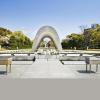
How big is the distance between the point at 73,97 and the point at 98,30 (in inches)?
2535

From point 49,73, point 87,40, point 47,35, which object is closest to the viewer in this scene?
point 49,73

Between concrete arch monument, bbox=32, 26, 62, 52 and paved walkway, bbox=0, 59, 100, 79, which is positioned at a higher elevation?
concrete arch monument, bbox=32, 26, 62, 52

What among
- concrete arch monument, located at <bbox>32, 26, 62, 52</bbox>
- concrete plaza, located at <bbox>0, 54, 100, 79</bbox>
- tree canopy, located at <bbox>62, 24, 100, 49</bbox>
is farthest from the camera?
tree canopy, located at <bbox>62, 24, 100, 49</bbox>

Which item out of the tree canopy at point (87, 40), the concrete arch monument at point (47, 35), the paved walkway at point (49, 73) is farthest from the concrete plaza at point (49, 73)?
the tree canopy at point (87, 40)

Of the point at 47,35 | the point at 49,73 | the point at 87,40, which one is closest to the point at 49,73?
the point at 49,73

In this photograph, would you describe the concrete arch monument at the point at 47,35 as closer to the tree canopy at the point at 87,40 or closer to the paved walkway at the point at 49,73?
the tree canopy at the point at 87,40

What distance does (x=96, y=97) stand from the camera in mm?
7523

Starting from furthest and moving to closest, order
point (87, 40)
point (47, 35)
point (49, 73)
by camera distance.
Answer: point (87, 40) < point (47, 35) < point (49, 73)

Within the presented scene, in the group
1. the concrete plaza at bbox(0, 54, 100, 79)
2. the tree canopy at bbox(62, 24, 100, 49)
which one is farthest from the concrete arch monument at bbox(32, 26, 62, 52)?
the concrete plaza at bbox(0, 54, 100, 79)

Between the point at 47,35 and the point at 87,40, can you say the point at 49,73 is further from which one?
the point at 87,40

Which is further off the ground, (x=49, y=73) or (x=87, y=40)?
(x=87, y=40)

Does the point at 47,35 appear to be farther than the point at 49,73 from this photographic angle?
Yes

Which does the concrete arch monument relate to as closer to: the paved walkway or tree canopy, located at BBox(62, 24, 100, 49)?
tree canopy, located at BBox(62, 24, 100, 49)

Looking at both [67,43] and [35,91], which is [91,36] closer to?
[67,43]
